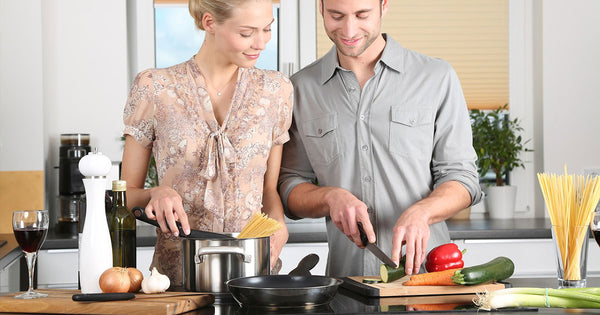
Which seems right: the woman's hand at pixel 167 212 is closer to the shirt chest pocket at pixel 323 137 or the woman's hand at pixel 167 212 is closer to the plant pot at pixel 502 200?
the shirt chest pocket at pixel 323 137

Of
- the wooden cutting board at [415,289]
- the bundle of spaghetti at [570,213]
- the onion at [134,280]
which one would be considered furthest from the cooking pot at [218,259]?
the bundle of spaghetti at [570,213]

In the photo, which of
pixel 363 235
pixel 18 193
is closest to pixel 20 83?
pixel 18 193

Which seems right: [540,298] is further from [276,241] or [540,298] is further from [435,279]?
[276,241]

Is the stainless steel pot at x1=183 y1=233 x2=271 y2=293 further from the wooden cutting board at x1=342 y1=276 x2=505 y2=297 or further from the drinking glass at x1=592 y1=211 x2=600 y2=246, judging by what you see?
the drinking glass at x1=592 y1=211 x2=600 y2=246

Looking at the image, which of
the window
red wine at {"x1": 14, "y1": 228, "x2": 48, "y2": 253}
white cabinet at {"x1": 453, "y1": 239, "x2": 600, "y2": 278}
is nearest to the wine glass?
red wine at {"x1": 14, "y1": 228, "x2": 48, "y2": 253}

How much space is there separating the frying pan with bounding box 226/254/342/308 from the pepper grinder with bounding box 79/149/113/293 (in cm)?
29

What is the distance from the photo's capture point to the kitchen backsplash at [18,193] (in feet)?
12.0

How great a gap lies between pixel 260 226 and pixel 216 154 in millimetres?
350

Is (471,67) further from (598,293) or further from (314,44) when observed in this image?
(598,293)

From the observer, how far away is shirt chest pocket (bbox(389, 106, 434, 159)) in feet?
7.09

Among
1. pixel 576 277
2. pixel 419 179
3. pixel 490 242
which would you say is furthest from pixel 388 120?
pixel 490 242

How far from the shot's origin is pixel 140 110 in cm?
203

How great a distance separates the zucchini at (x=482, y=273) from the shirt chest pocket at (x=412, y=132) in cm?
50

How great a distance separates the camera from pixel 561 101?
412 centimetres
